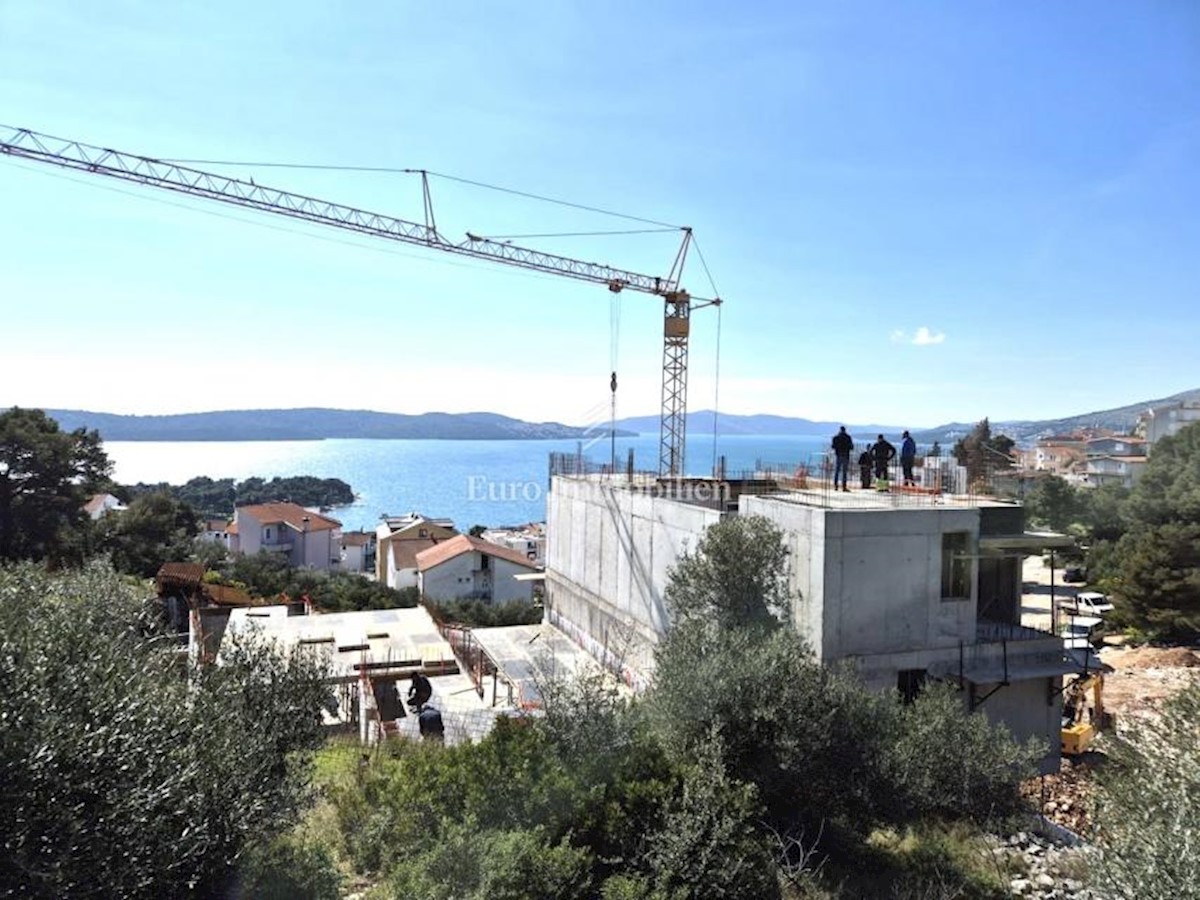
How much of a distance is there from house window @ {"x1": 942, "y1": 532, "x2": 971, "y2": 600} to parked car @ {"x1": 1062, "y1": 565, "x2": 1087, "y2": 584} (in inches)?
1556

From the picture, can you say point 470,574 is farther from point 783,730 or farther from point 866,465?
point 783,730

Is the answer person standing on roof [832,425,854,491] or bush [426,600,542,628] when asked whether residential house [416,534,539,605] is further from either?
person standing on roof [832,425,854,491]

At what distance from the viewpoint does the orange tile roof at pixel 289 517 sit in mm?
63281

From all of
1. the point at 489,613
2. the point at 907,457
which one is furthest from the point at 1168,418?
the point at 907,457

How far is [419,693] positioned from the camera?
1794cm

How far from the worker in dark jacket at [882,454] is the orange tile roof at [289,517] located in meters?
56.0

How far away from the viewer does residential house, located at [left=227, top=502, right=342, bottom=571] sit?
207ft

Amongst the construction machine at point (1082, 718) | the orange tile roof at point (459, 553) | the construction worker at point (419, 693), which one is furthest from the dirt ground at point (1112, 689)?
the orange tile roof at point (459, 553)

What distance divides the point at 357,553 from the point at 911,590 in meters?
64.8

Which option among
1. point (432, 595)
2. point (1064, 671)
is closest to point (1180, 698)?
point (1064, 671)

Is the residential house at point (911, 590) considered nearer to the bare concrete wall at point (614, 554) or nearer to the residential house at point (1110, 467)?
the bare concrete wall at point (614, 554)

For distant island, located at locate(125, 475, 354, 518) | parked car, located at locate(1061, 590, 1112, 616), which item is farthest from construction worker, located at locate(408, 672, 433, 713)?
distant island, located at locate(125, 475, 354, 518)

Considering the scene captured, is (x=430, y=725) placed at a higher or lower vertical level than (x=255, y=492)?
higher

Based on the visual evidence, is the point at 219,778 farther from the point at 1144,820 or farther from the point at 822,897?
the point at 1144,820
